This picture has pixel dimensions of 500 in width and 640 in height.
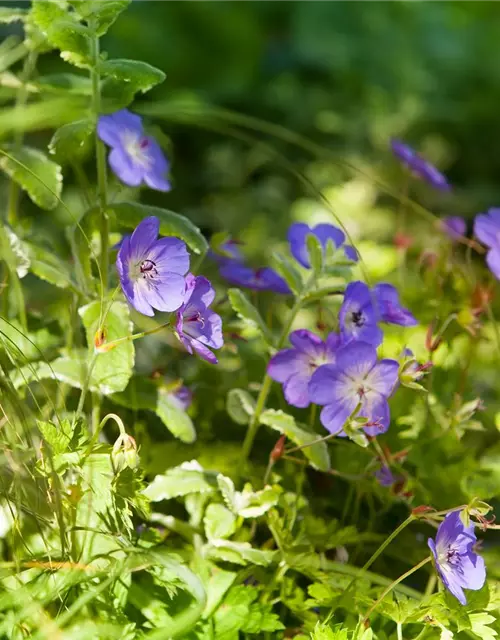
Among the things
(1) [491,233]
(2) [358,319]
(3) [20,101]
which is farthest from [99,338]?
(1) [491,233]

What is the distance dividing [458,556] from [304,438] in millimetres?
185

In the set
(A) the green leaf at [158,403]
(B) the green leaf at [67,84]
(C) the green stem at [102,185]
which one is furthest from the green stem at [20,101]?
(A) the green leaf at [158,403]

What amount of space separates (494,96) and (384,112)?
0.39 meters

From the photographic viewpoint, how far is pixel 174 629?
612 millimetres

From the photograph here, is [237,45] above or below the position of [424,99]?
above

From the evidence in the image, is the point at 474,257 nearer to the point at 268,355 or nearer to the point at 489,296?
the point at 489,296

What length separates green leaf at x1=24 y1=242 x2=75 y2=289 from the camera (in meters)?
0.86

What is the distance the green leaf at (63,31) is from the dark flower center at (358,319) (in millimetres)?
362

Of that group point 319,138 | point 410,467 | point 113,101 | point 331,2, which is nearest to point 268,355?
point 410,467

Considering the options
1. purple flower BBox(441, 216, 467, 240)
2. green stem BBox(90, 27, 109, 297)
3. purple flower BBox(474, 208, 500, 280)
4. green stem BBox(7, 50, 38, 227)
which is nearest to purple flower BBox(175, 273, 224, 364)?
green stem BBox(90, 27, 109, 297)

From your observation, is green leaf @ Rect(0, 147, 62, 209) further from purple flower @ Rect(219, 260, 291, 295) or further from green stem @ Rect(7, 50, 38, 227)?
purple flower @ Rect(219, 260, 291, 295)

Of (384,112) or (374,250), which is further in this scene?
(384,112)

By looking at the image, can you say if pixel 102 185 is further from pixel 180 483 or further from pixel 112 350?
pixel 180 483

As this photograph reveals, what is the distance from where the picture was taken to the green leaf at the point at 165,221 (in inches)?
33.1
